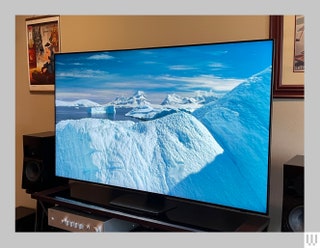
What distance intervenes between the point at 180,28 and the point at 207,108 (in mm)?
682

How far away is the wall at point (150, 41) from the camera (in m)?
2.02

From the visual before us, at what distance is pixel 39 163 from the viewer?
2508 millimetres

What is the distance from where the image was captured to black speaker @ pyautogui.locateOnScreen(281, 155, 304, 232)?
1.62 meters

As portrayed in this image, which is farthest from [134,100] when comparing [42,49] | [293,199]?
[42,49]

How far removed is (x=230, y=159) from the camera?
1812mm

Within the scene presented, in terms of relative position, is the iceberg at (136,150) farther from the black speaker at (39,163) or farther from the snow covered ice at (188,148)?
the black speaker at (39,163)

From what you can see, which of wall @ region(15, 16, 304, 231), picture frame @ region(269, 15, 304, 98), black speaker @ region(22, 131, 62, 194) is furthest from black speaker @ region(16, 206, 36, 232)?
picture frame @ region(269, 15, 304, 98)

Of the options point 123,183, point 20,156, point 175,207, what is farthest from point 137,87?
point 20,156

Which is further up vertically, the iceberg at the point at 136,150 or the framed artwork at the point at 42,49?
the framed artwork at the point at 42,49

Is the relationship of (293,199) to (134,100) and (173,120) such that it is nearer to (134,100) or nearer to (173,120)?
(173,120)

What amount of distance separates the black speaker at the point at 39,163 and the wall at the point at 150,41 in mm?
461

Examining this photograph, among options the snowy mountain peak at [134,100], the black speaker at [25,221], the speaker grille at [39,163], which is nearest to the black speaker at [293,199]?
the snowy mountain peak at [134,100]

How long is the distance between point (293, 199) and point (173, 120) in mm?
706

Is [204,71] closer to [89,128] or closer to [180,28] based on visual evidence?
[180,28]
